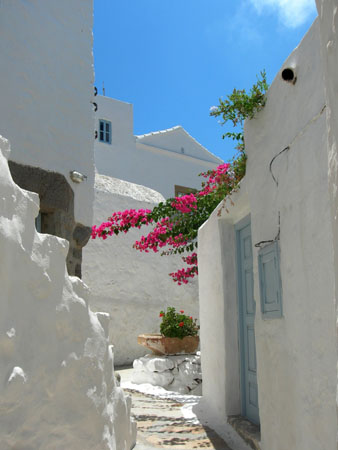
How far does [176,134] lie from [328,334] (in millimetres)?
14211

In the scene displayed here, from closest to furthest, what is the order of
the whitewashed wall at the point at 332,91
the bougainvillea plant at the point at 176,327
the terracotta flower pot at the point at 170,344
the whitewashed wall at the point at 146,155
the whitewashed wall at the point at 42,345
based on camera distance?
the whitewashed wall at the point at 332,91 → the whitewashed wall at the point at 42,345 → the terracotta flower pot at the point at 170,344 → the bougainvillea plant at the point at 176,327 → the whitewashed wall at the point at 146,155

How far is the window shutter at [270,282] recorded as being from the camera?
9.69 feet

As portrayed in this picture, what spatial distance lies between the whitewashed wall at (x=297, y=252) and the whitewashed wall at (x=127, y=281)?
620 cm

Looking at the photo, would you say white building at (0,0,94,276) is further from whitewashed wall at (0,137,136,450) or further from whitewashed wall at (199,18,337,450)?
whitewashed wall at (0,137,136,450)

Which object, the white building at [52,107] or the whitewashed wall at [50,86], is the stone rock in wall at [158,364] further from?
the whitewashed wall at [50,86]

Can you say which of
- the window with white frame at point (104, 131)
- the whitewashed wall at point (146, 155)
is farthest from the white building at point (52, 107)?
the window with white frame at point (104, 131)

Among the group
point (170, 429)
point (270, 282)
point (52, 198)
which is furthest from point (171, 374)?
point (270, 282)

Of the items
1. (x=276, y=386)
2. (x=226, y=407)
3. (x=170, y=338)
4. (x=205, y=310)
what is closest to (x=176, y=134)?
(x=170, y=338)

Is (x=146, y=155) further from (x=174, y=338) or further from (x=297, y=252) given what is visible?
(x=297, y=252)

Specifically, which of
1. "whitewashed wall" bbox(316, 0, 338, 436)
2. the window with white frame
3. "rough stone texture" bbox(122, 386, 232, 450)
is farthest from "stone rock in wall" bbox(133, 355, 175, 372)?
the window with white frame

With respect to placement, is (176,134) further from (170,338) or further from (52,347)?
(52,347)

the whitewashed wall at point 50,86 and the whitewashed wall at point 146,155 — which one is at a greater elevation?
the whitewashed wall at point 146,155

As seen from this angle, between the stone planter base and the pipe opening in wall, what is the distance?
4.97 m

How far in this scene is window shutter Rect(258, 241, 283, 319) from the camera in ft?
9.69
